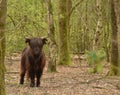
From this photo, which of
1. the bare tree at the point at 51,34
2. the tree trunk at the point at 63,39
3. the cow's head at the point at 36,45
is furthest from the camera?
the tree trunk at the point at 63,39

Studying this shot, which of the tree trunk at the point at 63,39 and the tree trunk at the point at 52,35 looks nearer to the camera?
the tree trunk at the point at 52,35

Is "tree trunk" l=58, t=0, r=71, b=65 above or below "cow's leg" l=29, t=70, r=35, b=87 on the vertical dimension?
above

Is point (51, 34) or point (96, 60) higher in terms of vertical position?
point (51, 34)

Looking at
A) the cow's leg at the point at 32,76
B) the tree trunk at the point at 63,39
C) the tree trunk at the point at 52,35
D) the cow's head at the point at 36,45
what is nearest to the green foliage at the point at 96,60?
the cow's head at the point at 36,45

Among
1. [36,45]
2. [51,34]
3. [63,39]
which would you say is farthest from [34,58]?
[63,39]

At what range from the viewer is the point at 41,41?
1238 cm

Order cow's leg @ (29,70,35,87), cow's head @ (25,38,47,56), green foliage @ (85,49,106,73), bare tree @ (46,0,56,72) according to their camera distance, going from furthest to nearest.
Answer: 1. bare tree @ (46,0,56,72)
2. cow's leg @ (29,70,35,87)
3. cow's head @ (25,38,47,56)
4. green foliage @ (85,49,106,73)

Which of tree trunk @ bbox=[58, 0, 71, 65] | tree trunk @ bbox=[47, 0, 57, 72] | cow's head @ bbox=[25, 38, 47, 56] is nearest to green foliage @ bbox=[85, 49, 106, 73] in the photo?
cow's head @ bbox=[25, 38, 47, 56]

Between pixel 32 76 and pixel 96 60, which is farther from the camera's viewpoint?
pixel 32 76

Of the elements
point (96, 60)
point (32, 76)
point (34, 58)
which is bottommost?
point (32, 76)

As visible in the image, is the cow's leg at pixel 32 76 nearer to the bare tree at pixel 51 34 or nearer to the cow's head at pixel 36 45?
the cow's head at pixel 36 45

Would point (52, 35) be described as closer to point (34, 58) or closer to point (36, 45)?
point (34, 58)

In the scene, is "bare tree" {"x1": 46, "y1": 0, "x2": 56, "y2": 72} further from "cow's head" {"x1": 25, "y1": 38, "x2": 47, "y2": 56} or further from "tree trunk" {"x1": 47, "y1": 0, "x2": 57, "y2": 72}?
"cow's head" {"x1": 25, "y1": 38, "x2": 47, "y2": 56}

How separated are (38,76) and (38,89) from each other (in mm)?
831
